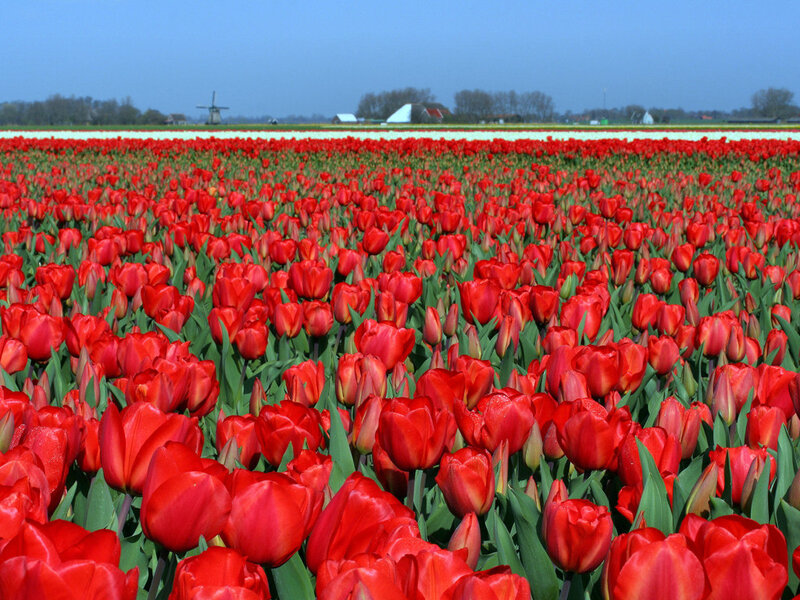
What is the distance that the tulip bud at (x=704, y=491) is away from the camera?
1.40 metres

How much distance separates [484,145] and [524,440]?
49.7 ft

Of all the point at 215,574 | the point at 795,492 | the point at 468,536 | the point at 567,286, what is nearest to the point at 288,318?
the point at 567,286

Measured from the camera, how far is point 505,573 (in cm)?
88

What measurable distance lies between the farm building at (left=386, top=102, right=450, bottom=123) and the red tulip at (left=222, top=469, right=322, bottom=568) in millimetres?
91044

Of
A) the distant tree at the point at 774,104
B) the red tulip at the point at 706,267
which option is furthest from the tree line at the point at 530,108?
the red tulip at the point at 706,267

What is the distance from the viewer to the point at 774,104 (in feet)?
355

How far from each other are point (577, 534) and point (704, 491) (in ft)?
1.18

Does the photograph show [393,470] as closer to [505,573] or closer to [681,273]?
[505,573]

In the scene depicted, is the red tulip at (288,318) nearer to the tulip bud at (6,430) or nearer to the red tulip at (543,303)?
the red tulip at (543,303)

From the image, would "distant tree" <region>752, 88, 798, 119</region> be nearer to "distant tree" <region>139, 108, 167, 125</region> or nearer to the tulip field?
"distant tree" <region>139, 108, 167, 125</region>

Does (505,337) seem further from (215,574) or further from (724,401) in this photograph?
(215,574)

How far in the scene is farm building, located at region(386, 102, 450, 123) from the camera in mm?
93438

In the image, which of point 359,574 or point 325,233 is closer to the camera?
point 359,574

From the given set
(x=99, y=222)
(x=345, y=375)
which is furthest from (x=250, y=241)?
(x=345, y=375)
